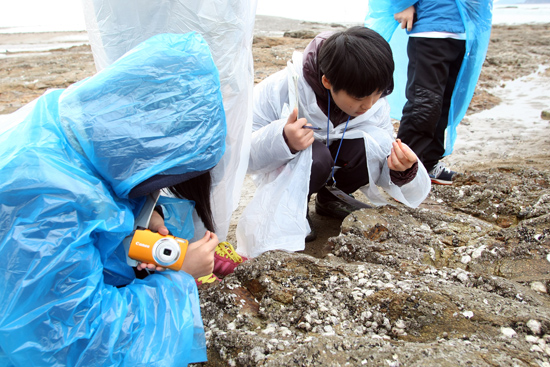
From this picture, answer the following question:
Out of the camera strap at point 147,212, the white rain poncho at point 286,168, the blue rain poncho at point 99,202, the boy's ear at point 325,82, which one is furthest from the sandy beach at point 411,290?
the boy's ear at point 325,82

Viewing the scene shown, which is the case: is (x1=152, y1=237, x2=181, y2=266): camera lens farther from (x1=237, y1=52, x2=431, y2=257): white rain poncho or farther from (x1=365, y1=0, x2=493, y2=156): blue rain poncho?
(x1=365, y1=0, x2=493, y2=156): blue rain poncho

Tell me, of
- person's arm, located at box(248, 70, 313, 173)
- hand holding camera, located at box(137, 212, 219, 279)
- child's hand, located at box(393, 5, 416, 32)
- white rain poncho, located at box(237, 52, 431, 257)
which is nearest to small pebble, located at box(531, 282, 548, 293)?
white rain poncho, located at box(237, 52, 431, 257)

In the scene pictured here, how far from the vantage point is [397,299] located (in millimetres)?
1209

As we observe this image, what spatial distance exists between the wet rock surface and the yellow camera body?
256 mm

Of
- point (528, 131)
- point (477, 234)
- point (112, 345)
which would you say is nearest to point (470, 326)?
point (477, 234)

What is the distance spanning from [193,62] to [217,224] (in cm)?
76

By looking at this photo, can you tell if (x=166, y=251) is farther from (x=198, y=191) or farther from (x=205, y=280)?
(x=205, y=280)

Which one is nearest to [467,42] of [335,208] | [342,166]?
[342,166]

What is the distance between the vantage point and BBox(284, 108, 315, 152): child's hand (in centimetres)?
165

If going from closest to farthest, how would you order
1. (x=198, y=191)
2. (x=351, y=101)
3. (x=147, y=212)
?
(x=147, y=212)
(x=198, y=191)
(x=351, y=101)

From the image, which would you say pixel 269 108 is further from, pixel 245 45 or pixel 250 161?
pixel 245 45

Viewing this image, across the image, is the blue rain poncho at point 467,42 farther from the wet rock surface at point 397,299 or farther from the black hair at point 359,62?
the black hair at point 359,62

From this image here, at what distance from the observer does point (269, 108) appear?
1.93 meters

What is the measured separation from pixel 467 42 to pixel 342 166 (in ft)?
3.31
